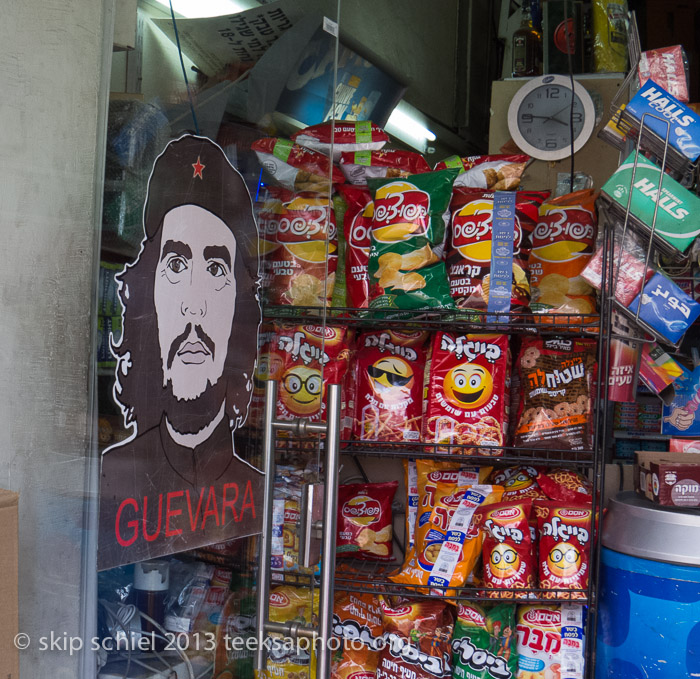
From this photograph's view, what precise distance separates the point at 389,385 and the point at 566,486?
557 mm

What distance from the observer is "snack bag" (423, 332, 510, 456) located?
2.05 metres

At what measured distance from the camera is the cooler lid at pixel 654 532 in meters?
1.85

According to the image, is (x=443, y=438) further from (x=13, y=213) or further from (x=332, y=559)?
(x=13, y=213)

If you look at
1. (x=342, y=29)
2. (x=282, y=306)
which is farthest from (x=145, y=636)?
(x=342, y=29)

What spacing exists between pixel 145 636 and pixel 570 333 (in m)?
1.40

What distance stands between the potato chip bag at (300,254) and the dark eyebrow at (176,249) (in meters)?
0.18

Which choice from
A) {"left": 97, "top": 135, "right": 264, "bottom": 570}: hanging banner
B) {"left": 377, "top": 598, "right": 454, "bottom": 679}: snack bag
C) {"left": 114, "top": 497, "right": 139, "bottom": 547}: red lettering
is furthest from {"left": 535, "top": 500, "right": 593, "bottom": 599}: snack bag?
{"left": 114, "top": 497, "right": 139, "bottom": 547}: red lettering

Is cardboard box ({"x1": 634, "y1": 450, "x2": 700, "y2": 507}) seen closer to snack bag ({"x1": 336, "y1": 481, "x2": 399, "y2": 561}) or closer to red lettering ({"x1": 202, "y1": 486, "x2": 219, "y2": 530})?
snack bag ({"x1": 336, "y1": 481, "x2": 399, "y2": 561})

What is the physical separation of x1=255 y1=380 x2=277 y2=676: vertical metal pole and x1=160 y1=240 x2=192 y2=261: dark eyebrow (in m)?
0.28

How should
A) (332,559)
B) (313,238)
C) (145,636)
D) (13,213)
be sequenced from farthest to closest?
1. (313,238)
2. (332,559)
3. (145,636)
4. (13,213)

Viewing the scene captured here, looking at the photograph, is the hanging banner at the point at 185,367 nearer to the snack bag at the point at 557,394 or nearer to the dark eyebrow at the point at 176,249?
the dark eyebrow at the point at 176,249

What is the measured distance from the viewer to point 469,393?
206 cm

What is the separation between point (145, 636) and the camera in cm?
107

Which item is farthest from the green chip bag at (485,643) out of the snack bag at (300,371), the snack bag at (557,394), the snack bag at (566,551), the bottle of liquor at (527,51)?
the bottle of liquor at (527,51)
